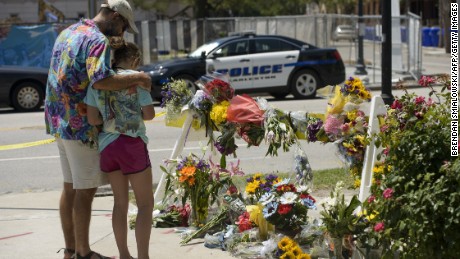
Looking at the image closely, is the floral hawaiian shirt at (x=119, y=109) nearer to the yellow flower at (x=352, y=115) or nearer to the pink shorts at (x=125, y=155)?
the pink shorts at (x=125, y=155)

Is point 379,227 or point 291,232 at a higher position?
point 379,227

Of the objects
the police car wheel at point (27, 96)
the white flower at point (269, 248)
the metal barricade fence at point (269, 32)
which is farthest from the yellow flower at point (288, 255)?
the metal barricade fence at point (269, 32)

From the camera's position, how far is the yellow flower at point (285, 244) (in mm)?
5555

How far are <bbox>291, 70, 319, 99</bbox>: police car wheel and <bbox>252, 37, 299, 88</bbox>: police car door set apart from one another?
224mm

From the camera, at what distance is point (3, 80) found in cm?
1883

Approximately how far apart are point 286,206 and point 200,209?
1.06 meters

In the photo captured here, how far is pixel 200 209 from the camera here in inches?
265

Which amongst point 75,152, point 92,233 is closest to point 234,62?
point 92,233

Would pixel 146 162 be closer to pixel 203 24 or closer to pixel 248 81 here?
pixel 248 81

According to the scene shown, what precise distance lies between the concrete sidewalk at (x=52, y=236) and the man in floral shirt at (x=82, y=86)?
0.76 meters

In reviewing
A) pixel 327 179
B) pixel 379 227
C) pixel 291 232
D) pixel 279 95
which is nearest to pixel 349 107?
pixel 291 232

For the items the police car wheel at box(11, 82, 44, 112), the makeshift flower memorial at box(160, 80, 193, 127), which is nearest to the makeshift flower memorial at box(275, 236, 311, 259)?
the makeshift flower memorial at box(160, 80, 193, 127)

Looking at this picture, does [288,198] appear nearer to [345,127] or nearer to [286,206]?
[286,206]

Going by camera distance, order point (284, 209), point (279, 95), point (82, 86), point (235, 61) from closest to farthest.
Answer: point (82, 86) → point (284, 209) → point (235, 61) → point (279, 95)
